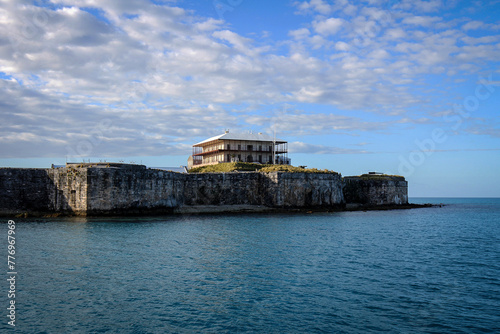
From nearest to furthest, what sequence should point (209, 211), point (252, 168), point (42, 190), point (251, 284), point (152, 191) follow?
point (251, 284), point (42, 190), point (152, 191), point (209, 211), point (252, 168)

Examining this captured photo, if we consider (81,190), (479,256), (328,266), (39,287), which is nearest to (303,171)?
(81,190)

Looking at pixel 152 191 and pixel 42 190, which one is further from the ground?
pixel 42 190

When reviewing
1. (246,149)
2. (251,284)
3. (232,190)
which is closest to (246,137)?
(246,149)

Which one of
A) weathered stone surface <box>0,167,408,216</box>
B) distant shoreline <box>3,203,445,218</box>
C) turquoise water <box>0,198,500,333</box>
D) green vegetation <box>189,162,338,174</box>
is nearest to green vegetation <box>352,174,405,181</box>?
distant shoreline <box>3,203,445,218</box>

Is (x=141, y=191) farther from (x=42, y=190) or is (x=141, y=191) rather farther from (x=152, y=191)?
(x=42, y=190)

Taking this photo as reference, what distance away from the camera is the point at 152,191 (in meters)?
44.8

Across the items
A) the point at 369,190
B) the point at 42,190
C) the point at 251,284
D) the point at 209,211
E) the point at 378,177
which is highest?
the point at 378,177

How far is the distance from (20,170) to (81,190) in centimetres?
844

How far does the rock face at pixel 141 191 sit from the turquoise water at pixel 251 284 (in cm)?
1385

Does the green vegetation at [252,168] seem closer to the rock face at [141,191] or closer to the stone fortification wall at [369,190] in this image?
the rock face at [141,191]

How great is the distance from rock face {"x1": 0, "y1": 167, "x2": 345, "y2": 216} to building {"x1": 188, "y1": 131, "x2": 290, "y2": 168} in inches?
690

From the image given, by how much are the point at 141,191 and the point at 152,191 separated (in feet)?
5.04

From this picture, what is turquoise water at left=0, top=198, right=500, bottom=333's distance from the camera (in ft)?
36.8

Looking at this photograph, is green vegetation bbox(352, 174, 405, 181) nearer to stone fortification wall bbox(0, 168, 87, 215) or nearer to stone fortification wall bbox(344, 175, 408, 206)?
stone fortification wall bbox(344, 175, 408, 206)
